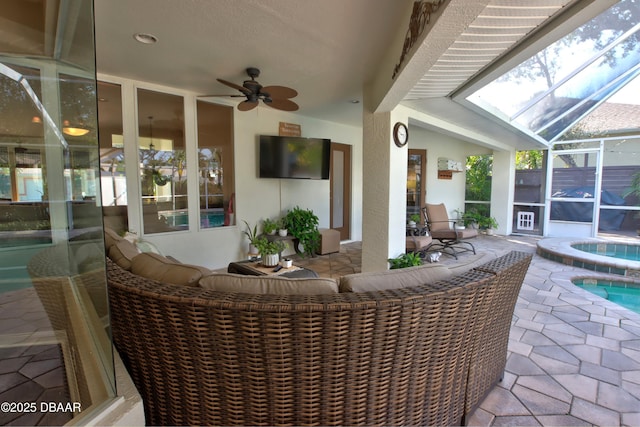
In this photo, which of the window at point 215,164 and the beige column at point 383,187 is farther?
the window at point 215,164

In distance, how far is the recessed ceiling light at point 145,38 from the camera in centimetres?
258

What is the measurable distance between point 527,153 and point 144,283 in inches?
343

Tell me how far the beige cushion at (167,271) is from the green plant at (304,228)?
3.62 m

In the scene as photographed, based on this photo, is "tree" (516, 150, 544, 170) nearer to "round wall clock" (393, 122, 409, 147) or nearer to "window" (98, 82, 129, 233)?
"round wall clock" (393, 122, 409, 147)

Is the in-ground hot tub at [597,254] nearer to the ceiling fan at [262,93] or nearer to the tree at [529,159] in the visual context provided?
the tree at [529,159]

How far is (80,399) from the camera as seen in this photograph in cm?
136

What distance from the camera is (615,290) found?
3.86 m

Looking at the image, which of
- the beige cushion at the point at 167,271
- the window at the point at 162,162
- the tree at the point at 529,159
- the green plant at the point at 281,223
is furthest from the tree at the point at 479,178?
the beige cushion at the point at 167,271

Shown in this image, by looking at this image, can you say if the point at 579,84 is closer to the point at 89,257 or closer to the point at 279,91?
the point at 279,91

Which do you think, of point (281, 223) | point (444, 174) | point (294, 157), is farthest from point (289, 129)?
point (444, 174)

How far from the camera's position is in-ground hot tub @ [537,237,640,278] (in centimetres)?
402

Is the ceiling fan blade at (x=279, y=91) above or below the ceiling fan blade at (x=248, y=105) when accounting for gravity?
above

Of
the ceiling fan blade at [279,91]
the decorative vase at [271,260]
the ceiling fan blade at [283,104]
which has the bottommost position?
the decorative vase at [271,260]

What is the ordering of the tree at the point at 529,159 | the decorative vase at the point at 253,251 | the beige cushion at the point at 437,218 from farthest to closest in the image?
the tree at the point at 529,159 < the beige cushion at the point at 437,218 < the decorative vase at the point at 253,251
